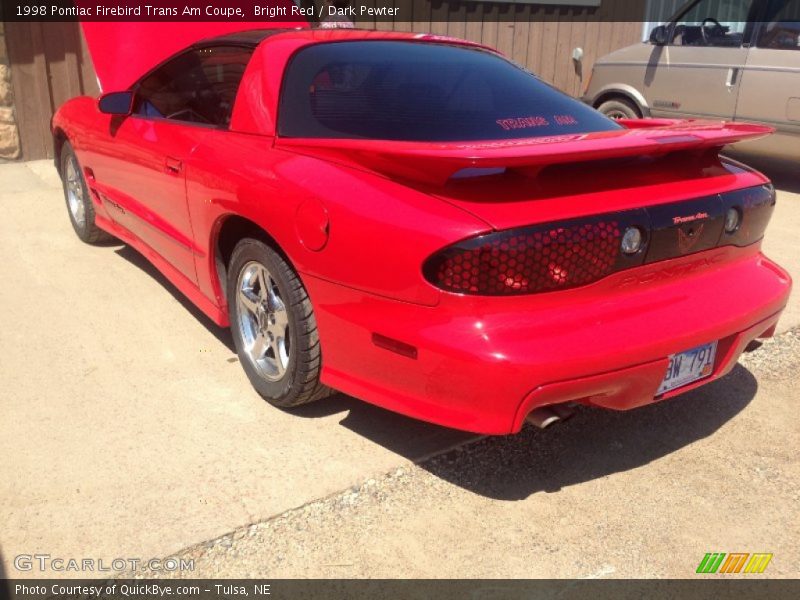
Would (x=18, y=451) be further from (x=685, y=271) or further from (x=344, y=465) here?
(x=685, y=271)

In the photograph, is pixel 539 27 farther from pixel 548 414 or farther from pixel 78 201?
pixel 548 414

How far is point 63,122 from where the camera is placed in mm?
5008

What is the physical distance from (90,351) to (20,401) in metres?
0.52

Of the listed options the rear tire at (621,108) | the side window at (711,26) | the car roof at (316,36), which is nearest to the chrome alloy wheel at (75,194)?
the car roof at (316,36)

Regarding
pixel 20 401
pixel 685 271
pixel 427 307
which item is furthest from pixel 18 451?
pixel 685 271

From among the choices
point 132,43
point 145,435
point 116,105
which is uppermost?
point 132,43

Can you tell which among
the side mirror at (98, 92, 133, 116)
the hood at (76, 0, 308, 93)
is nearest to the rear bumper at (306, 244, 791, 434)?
the side mirror at (98, 92, 133, 116)

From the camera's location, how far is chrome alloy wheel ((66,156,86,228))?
503 cm

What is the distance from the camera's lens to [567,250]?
234 cm

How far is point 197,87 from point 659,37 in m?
5.85

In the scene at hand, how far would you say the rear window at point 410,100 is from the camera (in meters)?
2.90

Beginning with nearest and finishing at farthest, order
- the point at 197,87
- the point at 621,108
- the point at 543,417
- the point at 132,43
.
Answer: the point at 543,417 < the point at 197,87 < the point at 132,43 < the point at 621,108

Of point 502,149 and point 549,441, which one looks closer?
point 502,149

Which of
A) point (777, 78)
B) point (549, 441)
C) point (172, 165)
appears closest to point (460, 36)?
point (777, 78)
